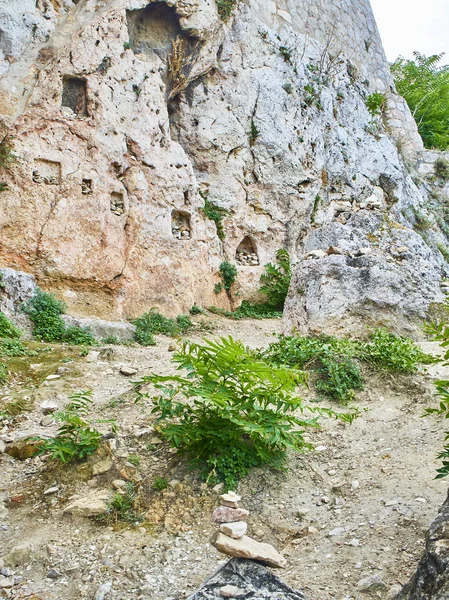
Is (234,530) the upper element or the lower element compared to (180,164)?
lower

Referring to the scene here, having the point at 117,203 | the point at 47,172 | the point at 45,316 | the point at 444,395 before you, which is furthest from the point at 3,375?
the point at 117,203

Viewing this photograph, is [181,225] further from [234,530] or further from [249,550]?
[249,550]

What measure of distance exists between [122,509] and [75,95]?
981cm

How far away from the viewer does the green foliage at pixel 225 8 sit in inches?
526

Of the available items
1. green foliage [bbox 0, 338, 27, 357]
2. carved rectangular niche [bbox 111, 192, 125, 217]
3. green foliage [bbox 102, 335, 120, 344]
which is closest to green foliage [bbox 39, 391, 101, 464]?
green foliage [bbox 0, 338, 27, 357]

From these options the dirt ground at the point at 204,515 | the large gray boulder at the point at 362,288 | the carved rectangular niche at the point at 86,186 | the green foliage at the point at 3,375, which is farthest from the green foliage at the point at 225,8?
the dirt ground at the point at 204,515

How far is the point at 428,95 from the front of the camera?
2238cm

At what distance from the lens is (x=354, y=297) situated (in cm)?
681

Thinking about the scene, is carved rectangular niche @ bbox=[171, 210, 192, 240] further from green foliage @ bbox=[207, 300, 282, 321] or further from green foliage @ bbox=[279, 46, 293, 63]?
green foliage @ bbox=[279, 46, 293, 63]

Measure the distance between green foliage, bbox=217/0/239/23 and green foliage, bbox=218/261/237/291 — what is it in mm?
7134

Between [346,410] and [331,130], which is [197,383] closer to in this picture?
[346,410]

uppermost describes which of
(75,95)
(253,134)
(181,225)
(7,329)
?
(253,134)

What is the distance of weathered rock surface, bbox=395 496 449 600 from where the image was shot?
163cm

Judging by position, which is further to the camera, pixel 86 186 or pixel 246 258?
pixel 246 258
